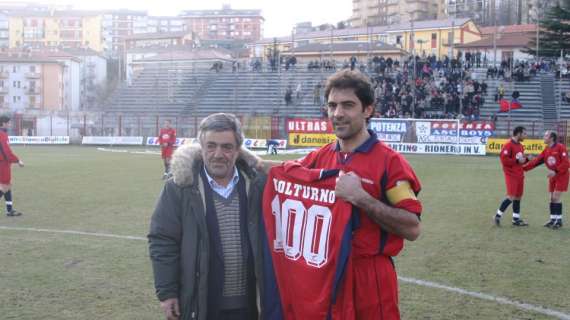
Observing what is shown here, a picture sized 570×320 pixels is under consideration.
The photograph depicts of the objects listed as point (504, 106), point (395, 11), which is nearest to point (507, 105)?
point (504, 106)

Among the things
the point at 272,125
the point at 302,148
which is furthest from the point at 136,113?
the point at 302,148

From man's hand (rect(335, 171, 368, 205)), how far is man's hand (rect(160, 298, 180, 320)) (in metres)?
1.18

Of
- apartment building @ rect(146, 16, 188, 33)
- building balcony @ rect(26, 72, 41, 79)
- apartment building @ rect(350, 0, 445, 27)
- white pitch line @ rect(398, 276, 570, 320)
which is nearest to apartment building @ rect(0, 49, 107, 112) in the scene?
building balcony @ rect(26, 72, 41, 79)

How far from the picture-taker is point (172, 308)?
12.3 feet

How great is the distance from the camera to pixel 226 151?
3.79 metres

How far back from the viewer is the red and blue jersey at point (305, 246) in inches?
133

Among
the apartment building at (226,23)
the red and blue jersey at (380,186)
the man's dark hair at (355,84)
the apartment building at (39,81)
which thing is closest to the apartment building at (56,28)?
the apartment building at (226,23)

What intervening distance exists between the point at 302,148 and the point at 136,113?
17.2m

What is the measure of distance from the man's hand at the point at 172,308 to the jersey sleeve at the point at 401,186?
1.36m

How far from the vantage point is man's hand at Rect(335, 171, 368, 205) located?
3.24 m

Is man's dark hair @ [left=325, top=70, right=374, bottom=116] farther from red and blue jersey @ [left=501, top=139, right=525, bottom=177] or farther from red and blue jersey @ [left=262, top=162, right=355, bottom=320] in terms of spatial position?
red and blue jersey @ [left=501, top=139, right=525, bottom=177]

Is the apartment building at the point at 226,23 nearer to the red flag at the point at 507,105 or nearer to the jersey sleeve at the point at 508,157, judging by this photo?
the red flag at the point at 507,105

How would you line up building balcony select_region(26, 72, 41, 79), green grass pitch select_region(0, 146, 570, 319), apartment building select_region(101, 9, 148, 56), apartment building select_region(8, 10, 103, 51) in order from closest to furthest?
green grass pitch select_region(0, 146, 570, 319) → building balcony select_region(26, 72, 41, 79) → apartment building select_region(8, 10, 103, 51) → apartment building select_region(101, 9, 148, 56)

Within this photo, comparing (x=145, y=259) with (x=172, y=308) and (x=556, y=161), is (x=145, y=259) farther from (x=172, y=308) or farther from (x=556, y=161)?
(x=556, y=161)
